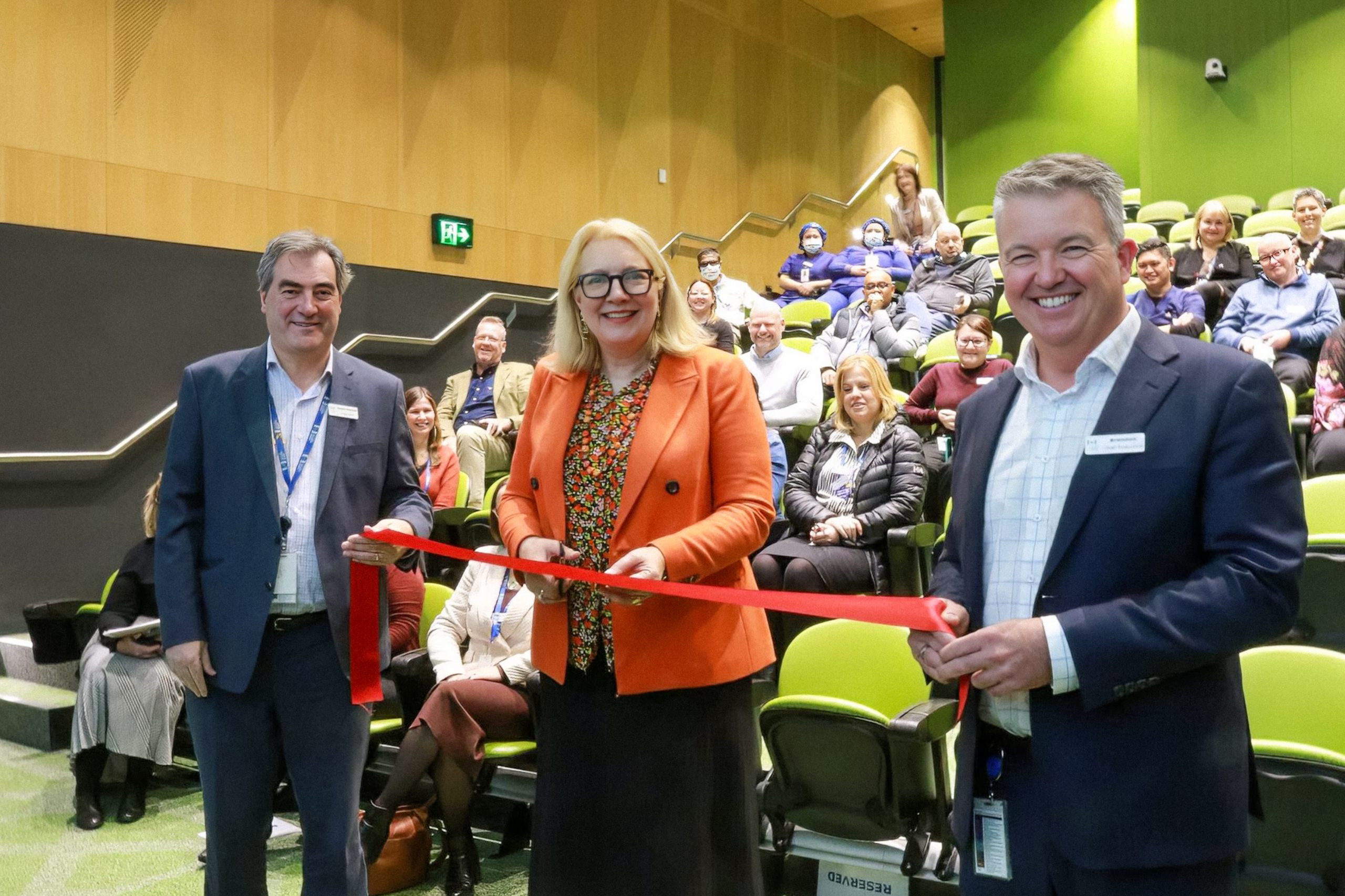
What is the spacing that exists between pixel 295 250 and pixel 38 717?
331cm

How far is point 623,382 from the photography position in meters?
1.93

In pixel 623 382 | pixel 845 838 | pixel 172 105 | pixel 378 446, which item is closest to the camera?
pixel 623 382

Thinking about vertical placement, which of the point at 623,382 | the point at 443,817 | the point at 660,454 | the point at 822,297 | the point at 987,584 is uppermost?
the point at 822,297

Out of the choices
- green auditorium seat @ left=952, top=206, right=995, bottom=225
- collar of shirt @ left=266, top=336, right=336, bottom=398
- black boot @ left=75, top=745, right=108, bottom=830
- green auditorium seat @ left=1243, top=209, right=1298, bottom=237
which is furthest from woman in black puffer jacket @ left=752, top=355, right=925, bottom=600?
green auditorium seat @ left=952, top=206, right=995, bottom=225

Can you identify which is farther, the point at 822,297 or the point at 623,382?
the point at 822,297

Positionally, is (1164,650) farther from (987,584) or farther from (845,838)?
(845,838)

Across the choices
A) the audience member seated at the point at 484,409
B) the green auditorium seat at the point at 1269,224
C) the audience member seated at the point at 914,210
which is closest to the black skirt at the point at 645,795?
the audience member seated at the point at 484,409

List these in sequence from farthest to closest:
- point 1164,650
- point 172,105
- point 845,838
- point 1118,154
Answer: point 1118,154 < point 172,105 < point 845,838 < point 1164,650

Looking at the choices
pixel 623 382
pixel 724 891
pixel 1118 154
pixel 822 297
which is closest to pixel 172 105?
pixel 822 297

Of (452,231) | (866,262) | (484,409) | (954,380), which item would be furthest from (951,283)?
(452,231)

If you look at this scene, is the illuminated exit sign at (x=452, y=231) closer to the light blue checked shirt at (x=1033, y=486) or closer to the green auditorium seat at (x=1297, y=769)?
the green auditorium seat at (x=1297, y=769)

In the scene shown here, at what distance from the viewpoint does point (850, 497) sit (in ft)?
13.5

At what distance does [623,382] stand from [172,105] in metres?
5.41

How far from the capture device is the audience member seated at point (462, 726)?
9.72 ft
